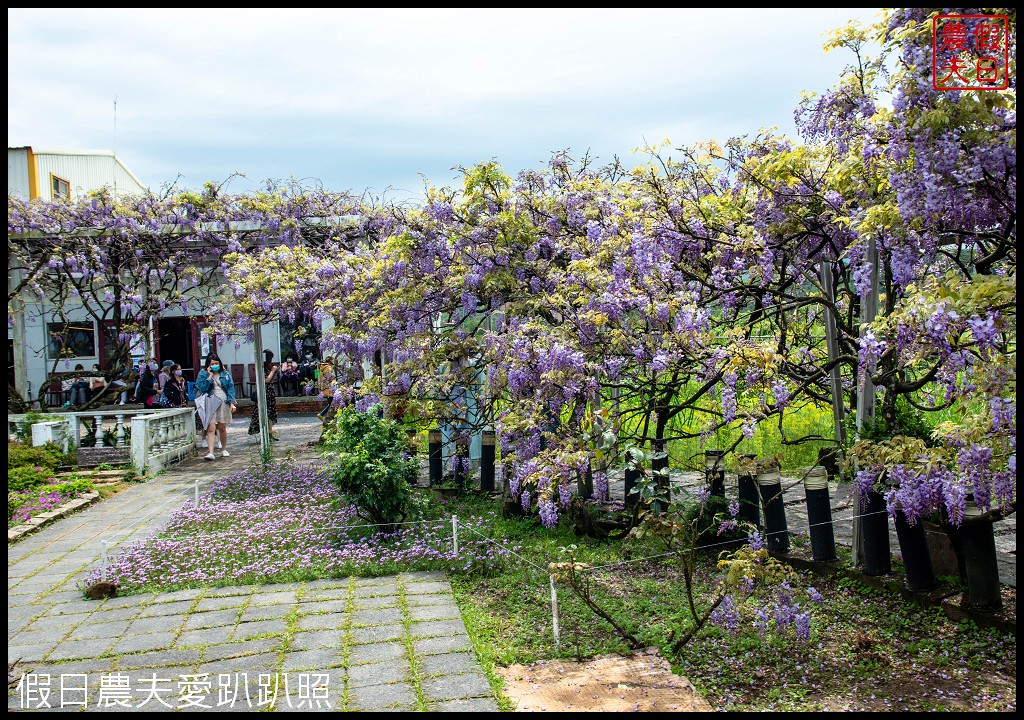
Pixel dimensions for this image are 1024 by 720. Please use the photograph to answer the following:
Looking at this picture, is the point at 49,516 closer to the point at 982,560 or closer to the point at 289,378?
the point at 982,560

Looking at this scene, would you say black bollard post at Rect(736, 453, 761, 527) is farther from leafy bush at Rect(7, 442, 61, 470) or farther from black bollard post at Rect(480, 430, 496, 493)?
leafy bush at Rect(7, 442, 61, 470)

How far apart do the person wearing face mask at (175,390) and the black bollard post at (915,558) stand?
1390 centimetres

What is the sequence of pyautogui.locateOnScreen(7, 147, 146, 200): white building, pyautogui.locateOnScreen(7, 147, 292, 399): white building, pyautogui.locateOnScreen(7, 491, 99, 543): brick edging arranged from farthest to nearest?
1. pyautogui.locateOnScreen(7, 147, 146, 200): white building
2. pyautogui.locateOnScreen(7, 147, 292, 399): white building
3. pyautogui.locateOnScreen(7, 491, 99, 543): brick edging

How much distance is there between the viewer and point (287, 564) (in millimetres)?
5582

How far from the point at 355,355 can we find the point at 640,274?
14.9 ft

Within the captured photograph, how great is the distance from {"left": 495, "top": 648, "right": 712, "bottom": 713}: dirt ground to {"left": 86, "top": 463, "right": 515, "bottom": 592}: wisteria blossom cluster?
162 centimetres

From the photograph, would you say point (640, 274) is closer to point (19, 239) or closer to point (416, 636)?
point (416, 636)

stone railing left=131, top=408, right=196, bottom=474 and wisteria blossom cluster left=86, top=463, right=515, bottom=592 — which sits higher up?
stone railing left=131, top=408, right=196, bottom=474

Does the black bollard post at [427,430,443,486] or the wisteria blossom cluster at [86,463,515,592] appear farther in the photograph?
the black bollard post at [427,430,443,486]

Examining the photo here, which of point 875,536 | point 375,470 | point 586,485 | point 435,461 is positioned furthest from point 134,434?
point 875,536

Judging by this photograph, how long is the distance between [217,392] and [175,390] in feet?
19.0

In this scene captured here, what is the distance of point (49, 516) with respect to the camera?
740 centimetres

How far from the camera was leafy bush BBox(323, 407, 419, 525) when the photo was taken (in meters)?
6.09

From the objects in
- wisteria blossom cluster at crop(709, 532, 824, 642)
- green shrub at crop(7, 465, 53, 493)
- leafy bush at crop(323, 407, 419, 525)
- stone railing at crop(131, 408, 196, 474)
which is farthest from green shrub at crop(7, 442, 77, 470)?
wisteria blossom cluster at crop(709, 532, 824, 642)
